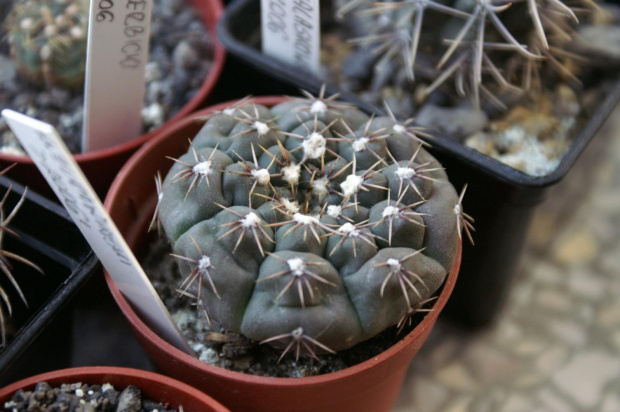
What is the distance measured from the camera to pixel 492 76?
1.36 meters

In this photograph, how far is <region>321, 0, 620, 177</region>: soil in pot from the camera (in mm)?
1236

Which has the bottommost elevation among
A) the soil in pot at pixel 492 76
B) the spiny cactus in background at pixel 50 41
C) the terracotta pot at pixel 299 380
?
the terracotta pot at pixel 299 380

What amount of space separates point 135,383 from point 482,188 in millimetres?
648

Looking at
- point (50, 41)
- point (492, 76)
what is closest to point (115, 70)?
point (50, 41)

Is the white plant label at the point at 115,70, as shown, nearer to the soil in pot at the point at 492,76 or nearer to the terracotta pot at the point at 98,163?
the terracotta pot at the point at 98,163

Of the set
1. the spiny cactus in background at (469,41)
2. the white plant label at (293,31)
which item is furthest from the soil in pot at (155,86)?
the spiny cactus in background at (469,41)

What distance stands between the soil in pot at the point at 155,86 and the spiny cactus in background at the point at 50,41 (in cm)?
4

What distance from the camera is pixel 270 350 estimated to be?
0.96 m

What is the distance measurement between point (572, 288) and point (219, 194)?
3.31ft

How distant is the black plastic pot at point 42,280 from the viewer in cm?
89

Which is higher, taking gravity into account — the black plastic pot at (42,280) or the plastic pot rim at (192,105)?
the plastic pot rim at (192,105)

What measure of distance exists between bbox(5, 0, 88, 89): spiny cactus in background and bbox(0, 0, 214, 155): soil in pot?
0.04 m

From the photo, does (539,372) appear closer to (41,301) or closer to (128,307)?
(128,307)

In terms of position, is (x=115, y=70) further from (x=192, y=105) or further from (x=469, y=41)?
(x=469, y=41)
